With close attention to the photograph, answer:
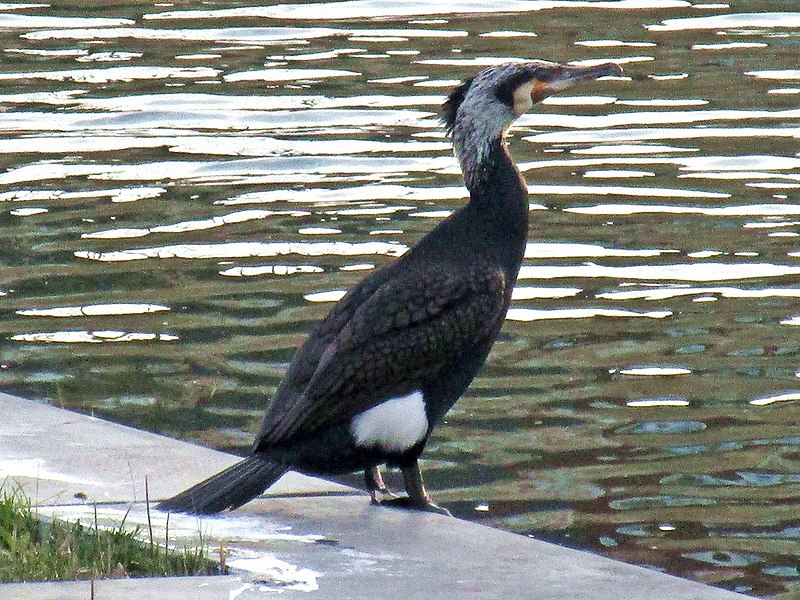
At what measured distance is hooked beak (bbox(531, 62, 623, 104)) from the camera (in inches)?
247

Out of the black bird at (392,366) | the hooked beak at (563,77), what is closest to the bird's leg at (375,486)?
the black bird at (392,366)

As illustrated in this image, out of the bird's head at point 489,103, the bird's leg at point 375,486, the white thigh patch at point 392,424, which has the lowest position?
the bird's leg at point 375,486

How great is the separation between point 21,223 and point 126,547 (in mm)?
5751

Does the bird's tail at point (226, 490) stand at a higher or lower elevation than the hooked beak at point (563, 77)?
lower

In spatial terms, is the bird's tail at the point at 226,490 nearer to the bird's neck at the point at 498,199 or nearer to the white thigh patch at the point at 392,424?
the white thigh patch at the point at 392,424

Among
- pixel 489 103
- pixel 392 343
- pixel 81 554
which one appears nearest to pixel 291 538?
pixel 81 554

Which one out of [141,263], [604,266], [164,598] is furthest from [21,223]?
[164,598]

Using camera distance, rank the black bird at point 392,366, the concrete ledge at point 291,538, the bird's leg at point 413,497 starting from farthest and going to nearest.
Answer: the bird's leg at point 413,497 → the black bird at point 392,366 → the concrete ledge at point 291,538

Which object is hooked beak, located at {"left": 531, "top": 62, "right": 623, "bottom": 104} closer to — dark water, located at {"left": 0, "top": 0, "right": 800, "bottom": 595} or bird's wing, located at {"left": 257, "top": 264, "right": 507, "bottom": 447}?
bird's wing, located at {"left": 257, "top": 264, "right": 507, "bottom": 447}

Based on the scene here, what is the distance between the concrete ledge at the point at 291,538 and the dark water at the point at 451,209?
0.87 m

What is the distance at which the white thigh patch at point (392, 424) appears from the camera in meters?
5.51

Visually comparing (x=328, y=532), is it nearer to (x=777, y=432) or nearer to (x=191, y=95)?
(x=777, y=432)

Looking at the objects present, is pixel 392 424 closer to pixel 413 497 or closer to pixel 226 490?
pixel 413 497

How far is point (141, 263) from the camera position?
934cm
